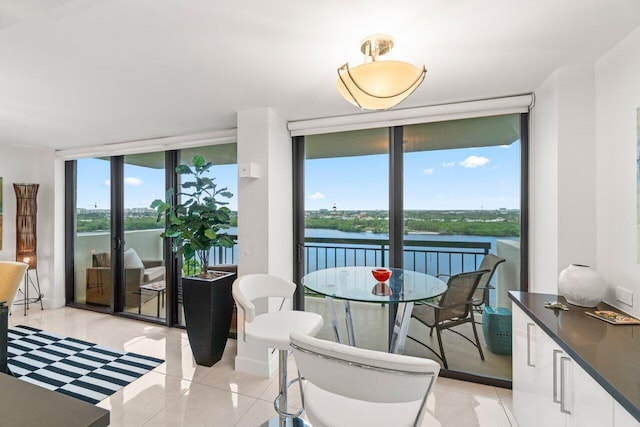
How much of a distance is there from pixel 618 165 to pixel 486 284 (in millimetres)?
1269

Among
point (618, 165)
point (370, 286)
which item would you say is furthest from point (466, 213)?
point (370, 286)

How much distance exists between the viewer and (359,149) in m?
3.03

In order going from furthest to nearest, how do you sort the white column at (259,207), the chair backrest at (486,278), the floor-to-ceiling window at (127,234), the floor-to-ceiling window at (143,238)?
the floor-to-ceiling window at (143,238) < the floor-to-ceiling window at (127,234) < the white column at (259,207) < the chair backrest at (486,278)

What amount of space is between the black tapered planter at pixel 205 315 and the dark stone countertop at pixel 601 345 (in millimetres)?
2400

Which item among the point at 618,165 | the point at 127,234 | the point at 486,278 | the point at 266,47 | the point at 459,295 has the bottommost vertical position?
the point at 459,295

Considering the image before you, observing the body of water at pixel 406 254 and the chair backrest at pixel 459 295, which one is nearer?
the chair backrest at pixel 459 295

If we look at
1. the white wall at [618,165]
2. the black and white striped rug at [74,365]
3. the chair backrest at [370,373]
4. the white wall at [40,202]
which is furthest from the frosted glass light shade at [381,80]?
the white wall at [40,202]

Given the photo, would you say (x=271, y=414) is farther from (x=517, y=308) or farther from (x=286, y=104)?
(x=286, y=104)

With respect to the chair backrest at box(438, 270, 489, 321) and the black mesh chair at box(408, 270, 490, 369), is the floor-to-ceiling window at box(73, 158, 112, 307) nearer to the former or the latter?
the black mesh chair at box(408, 270, 490, 369)

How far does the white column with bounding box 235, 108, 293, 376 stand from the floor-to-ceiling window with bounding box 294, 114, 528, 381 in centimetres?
42

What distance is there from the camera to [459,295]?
254cm

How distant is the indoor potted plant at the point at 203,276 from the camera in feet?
9.11

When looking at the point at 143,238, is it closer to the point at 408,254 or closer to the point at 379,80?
the point at 408,254

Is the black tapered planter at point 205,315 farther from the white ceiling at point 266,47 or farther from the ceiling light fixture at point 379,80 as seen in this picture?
the ceiling light fixture at point 379,80
